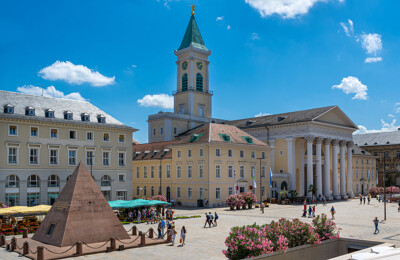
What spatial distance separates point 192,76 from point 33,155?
45.5m

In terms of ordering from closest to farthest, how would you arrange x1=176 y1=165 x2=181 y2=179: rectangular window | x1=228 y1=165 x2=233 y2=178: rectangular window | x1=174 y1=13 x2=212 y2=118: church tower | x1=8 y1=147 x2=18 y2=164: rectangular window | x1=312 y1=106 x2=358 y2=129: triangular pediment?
x1=8 y1=147 x2=18 y2=164: rectangular window, x1=228 y1=165 x2=233 y2=178: rectangular window, x1=176 y1=165 x2=181 y2=179: rectangular window, x1=312 y1=106 x2=358 y2=129: triangular pediment, x1=174 y1=13 x2=212 y2=118: church tower

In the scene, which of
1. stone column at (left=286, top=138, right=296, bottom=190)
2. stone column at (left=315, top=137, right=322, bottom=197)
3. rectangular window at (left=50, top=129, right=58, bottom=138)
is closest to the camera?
rectangular window at (left=50, top=129, right=58, bottom=138)

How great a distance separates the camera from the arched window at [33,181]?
5181cm

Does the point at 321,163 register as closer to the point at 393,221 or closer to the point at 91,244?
the point at 393,221

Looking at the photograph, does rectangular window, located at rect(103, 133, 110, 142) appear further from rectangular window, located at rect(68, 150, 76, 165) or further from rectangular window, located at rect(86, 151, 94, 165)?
rectangular window, located at rect(68, 150, 76, 165)

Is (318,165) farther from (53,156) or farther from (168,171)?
(53,156)

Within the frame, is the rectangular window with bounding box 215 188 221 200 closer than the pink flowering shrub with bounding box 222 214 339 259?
No

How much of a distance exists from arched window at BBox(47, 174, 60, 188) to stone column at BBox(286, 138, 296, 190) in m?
40.5

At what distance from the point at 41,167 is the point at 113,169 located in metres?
9.97

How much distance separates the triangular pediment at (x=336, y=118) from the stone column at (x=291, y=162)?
234 inches

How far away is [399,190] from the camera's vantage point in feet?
302

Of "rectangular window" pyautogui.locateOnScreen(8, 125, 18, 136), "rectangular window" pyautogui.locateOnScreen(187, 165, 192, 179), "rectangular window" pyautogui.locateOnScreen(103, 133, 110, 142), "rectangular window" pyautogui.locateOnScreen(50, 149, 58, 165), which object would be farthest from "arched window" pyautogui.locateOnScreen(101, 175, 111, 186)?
"rectangular window" pyautogui.locateOnScreen(8, 125, 18, 136)

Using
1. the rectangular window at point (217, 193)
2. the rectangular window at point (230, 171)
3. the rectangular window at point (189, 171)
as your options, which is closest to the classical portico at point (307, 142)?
the rectangular window at point (230, 171)

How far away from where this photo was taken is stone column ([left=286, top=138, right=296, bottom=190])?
76438mm
